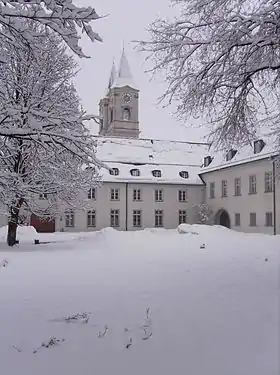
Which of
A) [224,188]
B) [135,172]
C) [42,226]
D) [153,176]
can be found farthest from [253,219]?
[42,226]

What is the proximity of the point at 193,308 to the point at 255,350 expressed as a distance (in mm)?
1982

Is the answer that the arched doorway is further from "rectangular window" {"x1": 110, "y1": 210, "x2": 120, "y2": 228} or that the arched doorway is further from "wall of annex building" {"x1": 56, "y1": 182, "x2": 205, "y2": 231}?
"rectangular window" {"x1": 110, "y1": 210, "x2": 120, "y2": 228}

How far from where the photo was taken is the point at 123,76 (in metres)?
70.7

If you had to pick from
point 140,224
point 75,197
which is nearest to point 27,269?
point 75,197

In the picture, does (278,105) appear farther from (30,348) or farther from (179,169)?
(179,169)

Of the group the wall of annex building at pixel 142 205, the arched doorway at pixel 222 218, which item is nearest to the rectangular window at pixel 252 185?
the arched doorway at pixel 222 218

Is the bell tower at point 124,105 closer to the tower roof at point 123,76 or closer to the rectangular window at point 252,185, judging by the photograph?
the tower roof at point 123,76

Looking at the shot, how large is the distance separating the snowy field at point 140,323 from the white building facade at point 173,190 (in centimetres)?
2799

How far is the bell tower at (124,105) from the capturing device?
69.8m

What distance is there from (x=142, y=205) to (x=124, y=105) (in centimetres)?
2986

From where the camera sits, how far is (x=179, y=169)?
47.6 meters

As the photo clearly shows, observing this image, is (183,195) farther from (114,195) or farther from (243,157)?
(243,157)

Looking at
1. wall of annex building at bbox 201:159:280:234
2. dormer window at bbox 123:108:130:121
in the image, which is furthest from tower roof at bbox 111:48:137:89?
wall of annex building at bbox 201:159:280:234

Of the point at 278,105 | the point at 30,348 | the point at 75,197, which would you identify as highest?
the point at 278,105
